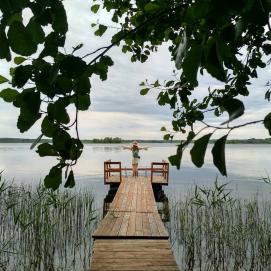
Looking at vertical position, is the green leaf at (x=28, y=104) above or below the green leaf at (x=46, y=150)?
above

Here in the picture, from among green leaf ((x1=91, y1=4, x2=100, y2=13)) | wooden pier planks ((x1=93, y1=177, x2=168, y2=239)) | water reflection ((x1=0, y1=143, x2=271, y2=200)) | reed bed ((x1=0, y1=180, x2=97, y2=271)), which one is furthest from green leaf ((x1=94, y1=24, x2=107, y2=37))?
reed bed ((x1=0, y1=180, x2=97, y2=271))

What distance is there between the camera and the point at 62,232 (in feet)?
29.8

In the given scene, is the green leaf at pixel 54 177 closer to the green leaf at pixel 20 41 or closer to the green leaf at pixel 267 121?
the green leaf at pixel 20 41

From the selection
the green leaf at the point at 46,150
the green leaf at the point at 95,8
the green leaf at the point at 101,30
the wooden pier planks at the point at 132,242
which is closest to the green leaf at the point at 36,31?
the green leaf at the point at 46,150

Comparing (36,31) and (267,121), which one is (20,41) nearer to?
(36,31)

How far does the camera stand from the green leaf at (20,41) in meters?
0.67

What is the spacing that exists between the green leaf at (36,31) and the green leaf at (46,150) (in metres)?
0.26

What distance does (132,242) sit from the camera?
5.89 meters

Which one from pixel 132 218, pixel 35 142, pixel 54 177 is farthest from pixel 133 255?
pixel 35 142

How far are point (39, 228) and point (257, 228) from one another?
458 cm

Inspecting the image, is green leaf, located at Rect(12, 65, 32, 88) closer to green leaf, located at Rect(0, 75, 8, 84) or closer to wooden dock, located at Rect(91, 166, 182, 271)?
green leaf, located at Rect(0, 75, 8, 84)

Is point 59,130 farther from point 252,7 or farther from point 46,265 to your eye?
point 46,265

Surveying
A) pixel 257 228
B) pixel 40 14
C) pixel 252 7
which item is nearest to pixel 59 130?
pixel 40 14

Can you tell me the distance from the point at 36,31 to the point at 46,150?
11.4 inches
